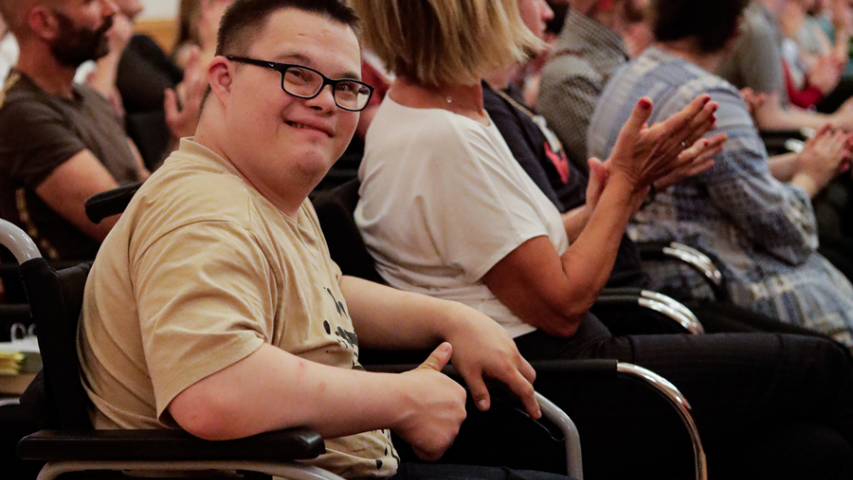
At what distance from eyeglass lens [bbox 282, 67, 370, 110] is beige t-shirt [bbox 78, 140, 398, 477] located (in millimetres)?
121

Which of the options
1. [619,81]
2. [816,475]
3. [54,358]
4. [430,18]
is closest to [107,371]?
[54,358]

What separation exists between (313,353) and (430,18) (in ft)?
2.42

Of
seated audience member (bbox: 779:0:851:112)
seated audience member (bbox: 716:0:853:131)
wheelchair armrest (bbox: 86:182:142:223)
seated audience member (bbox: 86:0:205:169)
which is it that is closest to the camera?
wheelchair armrest (bbox: 86:182:142:223)

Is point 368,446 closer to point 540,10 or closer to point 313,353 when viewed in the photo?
point 313,353

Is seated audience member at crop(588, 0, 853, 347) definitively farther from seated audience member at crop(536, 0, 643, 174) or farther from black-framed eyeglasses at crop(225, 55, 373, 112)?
black-framed eyeglasses at crop(225, 55, 373, 112)

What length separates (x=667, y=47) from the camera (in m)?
2.31

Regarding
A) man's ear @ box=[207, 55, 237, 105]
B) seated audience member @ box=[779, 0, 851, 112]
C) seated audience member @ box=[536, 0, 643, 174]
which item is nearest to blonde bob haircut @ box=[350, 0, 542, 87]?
man's ear @ box=[207, 55, 237, 105]

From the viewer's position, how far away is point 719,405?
149cm

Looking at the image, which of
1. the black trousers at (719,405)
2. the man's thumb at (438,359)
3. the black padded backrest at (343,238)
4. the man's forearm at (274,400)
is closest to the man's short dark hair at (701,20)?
the black trousers at (719,405)

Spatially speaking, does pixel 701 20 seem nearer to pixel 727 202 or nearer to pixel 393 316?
pixel 727 202

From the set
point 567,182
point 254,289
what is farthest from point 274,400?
point 567,182

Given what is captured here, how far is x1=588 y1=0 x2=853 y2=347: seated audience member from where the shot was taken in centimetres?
208

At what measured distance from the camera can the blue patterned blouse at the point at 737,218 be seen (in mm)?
2078

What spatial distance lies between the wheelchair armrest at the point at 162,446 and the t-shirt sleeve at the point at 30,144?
1156 mm
